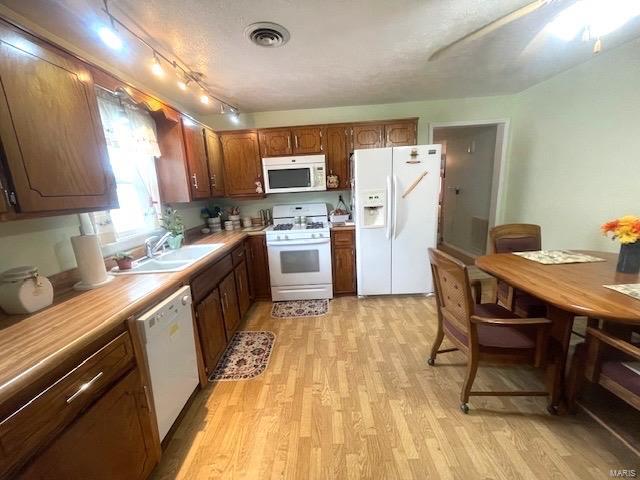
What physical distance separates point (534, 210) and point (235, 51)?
3556 mm

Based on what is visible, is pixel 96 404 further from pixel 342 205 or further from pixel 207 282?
pixel 342 205

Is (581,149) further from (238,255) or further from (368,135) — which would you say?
(238,255)

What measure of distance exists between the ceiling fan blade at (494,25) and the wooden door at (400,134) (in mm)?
952

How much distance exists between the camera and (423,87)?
270cm

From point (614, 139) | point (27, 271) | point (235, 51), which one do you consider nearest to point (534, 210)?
point (614, 139)

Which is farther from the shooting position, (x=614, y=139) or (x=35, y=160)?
(x=614, y=139)

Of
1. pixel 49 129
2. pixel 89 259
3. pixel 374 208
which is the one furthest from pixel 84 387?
pixel 374 208

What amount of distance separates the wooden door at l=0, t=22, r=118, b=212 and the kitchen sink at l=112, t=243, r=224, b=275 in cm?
54

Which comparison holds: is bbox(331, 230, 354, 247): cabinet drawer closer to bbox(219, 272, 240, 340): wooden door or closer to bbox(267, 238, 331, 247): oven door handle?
bbox(267, 238, 331, 247): oven door handle

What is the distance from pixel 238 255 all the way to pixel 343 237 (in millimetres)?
1213

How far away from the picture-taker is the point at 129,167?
2.06m

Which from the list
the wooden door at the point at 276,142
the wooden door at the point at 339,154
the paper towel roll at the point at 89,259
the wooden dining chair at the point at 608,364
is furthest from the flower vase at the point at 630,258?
the paper towel roll at the point at 89,259

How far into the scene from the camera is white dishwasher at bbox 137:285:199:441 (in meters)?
1.22

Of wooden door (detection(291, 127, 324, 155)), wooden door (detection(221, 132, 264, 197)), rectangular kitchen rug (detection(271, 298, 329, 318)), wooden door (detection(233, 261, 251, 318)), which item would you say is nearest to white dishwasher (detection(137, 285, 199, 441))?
wooden door (detection(233, 261, 251, 318))
